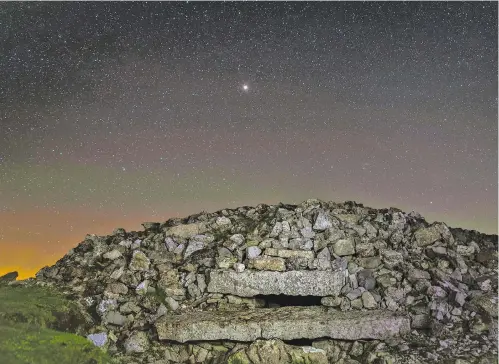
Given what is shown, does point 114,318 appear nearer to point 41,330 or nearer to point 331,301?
point 41,330

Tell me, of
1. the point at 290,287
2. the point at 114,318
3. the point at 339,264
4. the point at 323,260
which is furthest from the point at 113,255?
the point at 339,264

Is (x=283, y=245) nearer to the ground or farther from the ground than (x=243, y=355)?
farther from the ground

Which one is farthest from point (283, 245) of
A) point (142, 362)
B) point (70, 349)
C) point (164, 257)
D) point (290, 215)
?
point (70, 349)

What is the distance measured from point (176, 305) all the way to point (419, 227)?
6266 millimetres

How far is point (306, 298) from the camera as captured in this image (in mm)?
11094

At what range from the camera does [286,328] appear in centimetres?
958

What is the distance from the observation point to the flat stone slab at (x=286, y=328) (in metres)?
9.54

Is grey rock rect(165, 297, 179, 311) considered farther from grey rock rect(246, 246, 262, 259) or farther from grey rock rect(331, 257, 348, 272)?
grey rock rect(331, 257, 348, 272)

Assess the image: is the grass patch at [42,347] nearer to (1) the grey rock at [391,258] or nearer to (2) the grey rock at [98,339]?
(2) the grey rock at [98,339]

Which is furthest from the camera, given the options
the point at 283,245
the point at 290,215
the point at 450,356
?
the point at 290,215

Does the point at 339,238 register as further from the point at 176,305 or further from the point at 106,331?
the point at 106,331

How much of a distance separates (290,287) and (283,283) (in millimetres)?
177

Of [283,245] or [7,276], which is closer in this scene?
[283,245]

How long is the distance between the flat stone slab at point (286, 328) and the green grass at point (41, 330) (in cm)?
161
